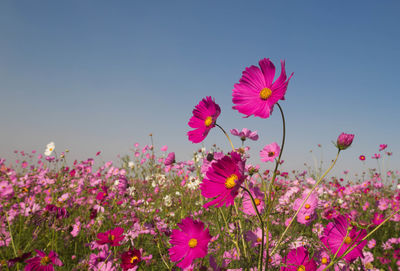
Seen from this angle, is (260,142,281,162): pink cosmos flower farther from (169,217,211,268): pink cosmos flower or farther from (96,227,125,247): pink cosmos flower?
(96,227,125,247): pink cosmos flower

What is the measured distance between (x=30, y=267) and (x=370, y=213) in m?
4.97

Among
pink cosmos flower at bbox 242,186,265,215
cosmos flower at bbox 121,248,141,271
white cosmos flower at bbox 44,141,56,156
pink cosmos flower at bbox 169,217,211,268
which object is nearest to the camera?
pink cosmos flower at bbox 169,217,211,268

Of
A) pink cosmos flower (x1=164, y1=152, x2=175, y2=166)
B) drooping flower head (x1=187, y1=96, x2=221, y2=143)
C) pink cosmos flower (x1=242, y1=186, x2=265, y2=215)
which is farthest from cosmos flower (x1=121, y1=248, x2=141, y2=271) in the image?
pink cosmos flower (x1=164, y1=152, x2=175, y2=166)

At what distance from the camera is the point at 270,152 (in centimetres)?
155

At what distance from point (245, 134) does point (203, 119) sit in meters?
0.68

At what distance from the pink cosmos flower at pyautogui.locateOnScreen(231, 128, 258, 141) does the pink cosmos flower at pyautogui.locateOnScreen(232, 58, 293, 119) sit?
74 cm

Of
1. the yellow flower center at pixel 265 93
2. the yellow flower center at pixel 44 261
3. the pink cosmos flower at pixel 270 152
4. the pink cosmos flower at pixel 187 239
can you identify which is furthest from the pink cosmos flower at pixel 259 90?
the yellow flower center at pixel 44 261

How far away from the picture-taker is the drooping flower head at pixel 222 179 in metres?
0.72

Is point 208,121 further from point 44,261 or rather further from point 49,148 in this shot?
point 49,148

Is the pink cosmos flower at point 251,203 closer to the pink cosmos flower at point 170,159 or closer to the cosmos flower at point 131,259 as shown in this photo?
the cosmos flower at point 131,259

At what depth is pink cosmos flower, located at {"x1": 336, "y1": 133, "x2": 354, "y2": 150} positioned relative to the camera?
82 centimetres

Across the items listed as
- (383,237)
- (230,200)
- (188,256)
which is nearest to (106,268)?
(188,256)

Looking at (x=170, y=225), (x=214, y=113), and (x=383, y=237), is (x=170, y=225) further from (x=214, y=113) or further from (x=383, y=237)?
(x=383, y=237)

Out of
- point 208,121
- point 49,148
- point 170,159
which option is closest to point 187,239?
point 208,121
